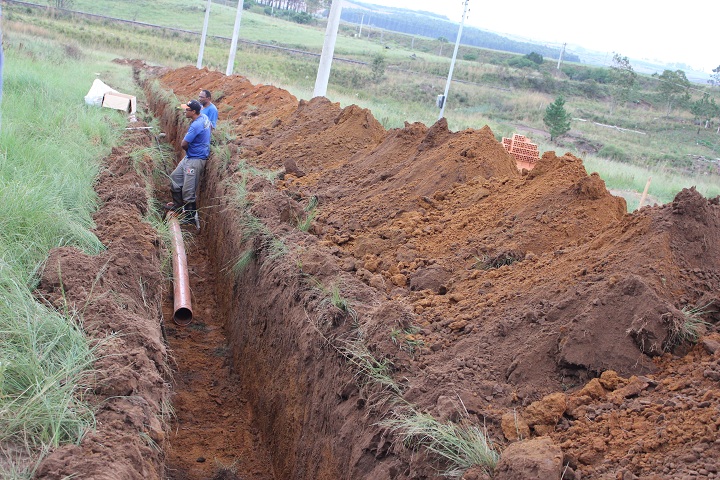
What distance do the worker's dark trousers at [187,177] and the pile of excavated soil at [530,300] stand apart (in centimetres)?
321

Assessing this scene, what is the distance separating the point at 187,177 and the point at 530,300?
7.46 meters

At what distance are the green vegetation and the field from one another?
0.33 ft

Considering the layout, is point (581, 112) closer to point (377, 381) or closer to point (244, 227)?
point (244, 227)

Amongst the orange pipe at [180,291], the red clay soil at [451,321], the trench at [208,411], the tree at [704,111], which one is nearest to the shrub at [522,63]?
the tree at [704,111]

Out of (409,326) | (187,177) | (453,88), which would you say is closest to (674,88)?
(453,88)

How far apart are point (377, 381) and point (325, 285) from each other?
1.51 meters

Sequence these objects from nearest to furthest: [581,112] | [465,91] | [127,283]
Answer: [127,283] < [581,112] < [465,91]

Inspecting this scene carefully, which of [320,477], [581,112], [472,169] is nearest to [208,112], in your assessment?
[472,169]

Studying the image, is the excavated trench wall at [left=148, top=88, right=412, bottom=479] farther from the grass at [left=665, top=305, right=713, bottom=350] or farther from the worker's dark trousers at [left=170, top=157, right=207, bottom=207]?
the worker's dark trousers at [left=170, top=157, right=207, bottom=207]

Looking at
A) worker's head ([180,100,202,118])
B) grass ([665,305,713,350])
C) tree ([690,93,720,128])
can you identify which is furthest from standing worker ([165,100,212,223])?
tree ([690,93,720,128])

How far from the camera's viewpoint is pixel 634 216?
4.63 m

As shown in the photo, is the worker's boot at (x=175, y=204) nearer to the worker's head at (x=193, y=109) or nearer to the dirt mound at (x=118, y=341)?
the worker's head at (x=193, y=109)

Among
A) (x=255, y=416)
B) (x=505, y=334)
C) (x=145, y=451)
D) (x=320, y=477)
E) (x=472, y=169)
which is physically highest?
(x=472, y=169)

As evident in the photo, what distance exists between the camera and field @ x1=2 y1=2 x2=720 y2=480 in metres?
3.26
